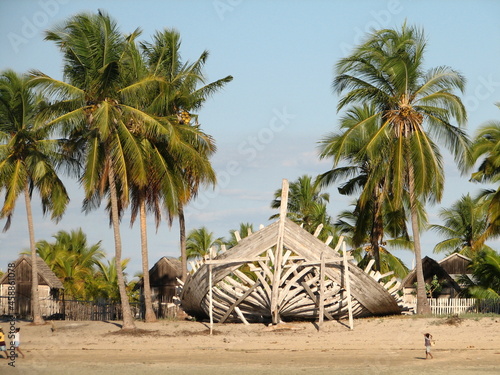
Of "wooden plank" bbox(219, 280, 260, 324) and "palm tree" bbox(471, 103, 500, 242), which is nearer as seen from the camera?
"wooden plank" bbox(219, 280, 260, 324)

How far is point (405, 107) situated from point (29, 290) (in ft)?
77.9

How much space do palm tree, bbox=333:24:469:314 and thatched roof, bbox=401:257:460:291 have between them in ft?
38.7

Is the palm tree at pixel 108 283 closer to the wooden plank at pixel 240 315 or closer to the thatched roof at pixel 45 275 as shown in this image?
the thatched roof at pixel 45 275

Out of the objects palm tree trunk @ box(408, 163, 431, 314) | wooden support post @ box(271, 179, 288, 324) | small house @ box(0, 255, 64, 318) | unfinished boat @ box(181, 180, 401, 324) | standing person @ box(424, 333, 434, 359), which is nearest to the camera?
standing person @ box(424, 333, 434, 359)

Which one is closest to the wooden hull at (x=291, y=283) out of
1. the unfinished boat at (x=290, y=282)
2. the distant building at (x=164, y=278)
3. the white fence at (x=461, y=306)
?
the unfinished boat at (x=290, y=282)

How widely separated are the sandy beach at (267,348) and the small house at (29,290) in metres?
10.9

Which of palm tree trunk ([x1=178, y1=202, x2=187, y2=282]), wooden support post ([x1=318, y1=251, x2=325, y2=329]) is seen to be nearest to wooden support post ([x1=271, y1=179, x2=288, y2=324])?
wooden support post ([x1=318, y1=251, x2=325, y2=329])

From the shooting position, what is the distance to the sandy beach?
20.3 meters

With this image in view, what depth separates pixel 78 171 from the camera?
32.7 metres

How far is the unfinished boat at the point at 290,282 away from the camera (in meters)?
27.4

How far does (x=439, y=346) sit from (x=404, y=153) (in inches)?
366

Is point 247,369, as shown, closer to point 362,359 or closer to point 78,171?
point 362,359

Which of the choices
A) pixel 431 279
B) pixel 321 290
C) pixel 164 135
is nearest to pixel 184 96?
pixel 164 135

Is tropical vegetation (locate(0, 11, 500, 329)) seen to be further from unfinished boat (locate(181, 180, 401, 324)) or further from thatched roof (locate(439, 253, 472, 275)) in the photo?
thatched roof (locate(439, 253, 472, 275))
